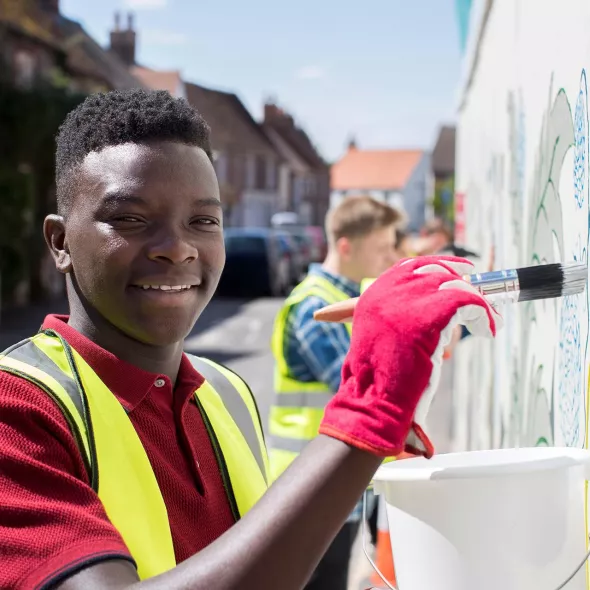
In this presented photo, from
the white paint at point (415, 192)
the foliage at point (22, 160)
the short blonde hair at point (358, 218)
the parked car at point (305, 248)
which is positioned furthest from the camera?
the white paint at point (415, 192)

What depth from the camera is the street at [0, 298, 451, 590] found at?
29.6 feet

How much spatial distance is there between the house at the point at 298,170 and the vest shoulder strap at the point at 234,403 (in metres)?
55.9

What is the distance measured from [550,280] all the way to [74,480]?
800 mm

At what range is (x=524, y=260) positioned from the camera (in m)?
2.82

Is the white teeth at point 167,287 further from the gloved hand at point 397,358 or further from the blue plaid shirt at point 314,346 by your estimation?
the blue plaid shirt at point 314,346

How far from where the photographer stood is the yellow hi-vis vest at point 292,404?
11.7 ft

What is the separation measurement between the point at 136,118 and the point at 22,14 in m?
20.4

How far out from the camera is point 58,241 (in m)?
1.58

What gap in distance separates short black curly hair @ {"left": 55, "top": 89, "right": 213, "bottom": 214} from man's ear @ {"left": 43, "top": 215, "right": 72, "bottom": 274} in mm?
23

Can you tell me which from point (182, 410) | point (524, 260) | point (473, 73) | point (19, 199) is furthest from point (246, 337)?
point (182, 410)

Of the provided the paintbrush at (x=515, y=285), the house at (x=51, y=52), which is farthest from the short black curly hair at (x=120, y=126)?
the house at (x=51, y=52)

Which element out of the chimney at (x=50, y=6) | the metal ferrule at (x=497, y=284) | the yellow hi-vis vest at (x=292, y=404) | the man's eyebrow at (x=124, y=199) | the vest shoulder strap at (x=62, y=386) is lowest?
the yellow hi-vis vest at (x=292, y=404)

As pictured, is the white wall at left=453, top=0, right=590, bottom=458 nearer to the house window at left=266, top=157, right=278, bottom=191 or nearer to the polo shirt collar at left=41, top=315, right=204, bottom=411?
the polo shirt collar at left=41, top=315, right=204, bottom=411

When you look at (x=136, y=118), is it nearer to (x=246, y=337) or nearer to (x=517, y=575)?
(x=517, y=575)
